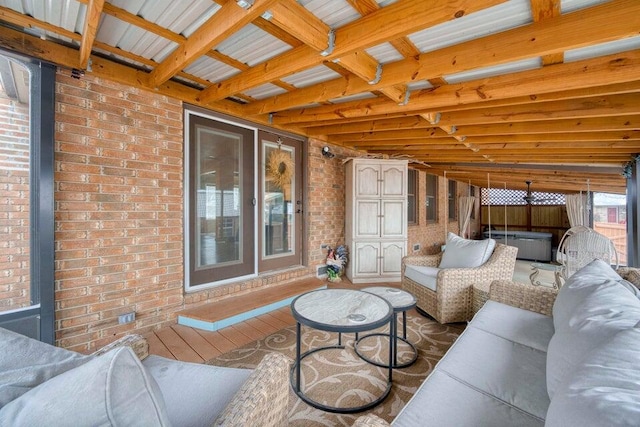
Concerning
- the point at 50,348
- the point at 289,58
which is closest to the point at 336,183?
the point at 289,58

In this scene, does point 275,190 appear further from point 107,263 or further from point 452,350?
point 452,350

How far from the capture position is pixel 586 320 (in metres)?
1.17

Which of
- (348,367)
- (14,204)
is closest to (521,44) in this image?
(348,367)

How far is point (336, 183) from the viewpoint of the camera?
471cm

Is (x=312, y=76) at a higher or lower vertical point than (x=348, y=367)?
higher

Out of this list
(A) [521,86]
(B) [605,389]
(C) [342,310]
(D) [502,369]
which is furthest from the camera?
(A) [521,86]

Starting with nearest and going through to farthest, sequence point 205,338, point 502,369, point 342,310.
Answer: point 502,369
point 342,310
point 205,338

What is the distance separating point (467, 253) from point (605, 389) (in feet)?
8.55

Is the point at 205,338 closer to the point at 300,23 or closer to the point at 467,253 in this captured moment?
the point at 300,23

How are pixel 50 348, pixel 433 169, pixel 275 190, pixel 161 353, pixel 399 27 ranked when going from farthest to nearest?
pixel 433 169 → pixel 275 190 → pixel 161 353 → pixel 399 27 → pixel 50 348

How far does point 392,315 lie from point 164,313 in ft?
7.49

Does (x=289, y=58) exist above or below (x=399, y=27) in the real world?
above

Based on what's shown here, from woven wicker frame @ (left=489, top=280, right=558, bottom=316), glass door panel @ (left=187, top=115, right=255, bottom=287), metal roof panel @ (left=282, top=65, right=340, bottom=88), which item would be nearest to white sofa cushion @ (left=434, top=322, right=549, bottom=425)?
woven wicker frame @ (left=489, top=280, right=558, bottom=316)

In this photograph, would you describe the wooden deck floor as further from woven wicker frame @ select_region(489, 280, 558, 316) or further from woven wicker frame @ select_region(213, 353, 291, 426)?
woven wicker frame @ select_region(489, 280, 558, 316)
